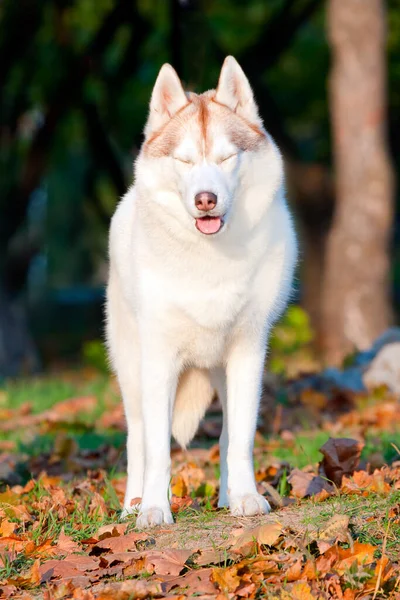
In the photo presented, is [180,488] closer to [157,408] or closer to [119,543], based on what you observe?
[157,408]

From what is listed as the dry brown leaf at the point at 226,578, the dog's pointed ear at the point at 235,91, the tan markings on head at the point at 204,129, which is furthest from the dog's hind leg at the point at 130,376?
the dry brown leaf at the point at 226,578

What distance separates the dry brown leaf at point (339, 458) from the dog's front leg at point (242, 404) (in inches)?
18.7

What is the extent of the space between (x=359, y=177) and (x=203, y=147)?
7850mm

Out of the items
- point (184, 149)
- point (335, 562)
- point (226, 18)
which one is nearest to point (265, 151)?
point (184, 149)

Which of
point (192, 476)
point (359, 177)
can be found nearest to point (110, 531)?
point (192, 476)

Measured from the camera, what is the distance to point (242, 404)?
4.30m

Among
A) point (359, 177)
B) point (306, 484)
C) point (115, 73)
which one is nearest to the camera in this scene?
point (306, 484)

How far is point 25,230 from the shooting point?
691 inches

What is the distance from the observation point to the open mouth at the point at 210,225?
13.1 feet

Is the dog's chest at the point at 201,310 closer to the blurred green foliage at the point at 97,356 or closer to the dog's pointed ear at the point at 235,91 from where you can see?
the dog's pointed ear at the point at 235,91

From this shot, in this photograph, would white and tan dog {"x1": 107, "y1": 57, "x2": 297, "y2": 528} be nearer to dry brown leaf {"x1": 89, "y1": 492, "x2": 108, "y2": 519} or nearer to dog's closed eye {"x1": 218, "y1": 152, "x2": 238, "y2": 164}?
dog's closed eye {"x1": 218, "y1": 152, "x2": 238, "y2": 164}

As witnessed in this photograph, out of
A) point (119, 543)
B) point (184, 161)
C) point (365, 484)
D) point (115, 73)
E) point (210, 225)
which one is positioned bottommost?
point (119, 543)

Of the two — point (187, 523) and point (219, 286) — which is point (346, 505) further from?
point (219, 286)

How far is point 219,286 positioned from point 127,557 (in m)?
1.24
